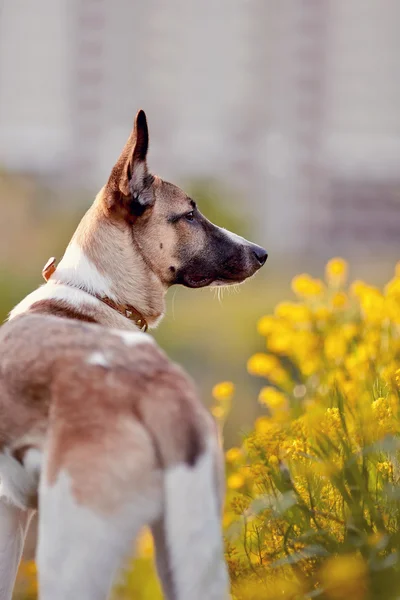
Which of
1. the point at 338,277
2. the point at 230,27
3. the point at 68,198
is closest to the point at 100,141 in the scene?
the point at 230,27

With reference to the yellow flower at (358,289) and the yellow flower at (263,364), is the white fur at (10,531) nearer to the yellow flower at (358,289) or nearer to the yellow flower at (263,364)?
the yellow flower at (263,364)

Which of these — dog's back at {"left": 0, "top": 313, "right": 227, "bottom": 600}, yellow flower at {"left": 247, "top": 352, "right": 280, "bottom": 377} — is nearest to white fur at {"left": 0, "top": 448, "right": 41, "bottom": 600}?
dog's back at {"left": 0, "top": 313, "right": 227, "bottom": 600}

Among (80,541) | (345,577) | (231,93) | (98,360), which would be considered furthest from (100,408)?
(231,93)

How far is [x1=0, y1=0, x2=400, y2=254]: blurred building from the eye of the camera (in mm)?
78875

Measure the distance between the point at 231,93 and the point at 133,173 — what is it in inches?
3103

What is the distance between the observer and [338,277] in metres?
5.04

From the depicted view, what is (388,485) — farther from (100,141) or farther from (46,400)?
(100,141)

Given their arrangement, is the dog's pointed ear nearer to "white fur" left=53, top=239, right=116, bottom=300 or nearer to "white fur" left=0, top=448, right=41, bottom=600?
"white fur" left=53, top=239, right=116, bottom=300

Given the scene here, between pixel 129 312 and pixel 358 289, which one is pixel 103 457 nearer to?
pixel 129 312

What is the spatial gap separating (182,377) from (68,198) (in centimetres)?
1521

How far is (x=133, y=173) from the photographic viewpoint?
3.88 metres

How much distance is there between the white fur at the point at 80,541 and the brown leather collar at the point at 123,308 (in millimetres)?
1367

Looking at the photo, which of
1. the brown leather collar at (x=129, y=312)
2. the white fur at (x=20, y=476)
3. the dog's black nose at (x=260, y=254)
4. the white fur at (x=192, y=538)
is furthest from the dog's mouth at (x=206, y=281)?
the white fur at (x=192, y=538)

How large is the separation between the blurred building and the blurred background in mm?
118
